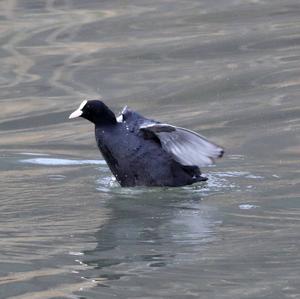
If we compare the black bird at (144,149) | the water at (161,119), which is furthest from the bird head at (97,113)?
the water at (161,119)

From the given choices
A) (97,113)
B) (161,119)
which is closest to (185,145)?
(97,113)

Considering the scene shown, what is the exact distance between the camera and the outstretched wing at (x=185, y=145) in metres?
8.03

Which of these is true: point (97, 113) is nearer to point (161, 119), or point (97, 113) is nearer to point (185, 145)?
point (185, 145)

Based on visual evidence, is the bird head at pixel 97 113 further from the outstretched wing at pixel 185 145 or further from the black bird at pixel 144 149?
the outstretched wing at pixel 185 145

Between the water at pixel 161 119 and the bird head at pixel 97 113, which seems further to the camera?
the bird head at pixel 97 113

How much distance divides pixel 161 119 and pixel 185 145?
251cm

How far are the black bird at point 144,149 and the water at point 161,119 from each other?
0.13 metres

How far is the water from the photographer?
6.20 meters

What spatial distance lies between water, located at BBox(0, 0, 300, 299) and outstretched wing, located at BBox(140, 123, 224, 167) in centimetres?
25

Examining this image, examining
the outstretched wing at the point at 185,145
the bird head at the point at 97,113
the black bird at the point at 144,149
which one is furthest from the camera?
the bird head at the point at 97,113

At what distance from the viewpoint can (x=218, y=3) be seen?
15289mm

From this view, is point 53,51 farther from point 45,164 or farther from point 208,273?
point 208,273

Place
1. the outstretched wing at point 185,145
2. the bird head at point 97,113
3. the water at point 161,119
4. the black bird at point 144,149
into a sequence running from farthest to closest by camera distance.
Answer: the bird head at point 97,113 → the black bird at point 144,149 → the outstretched wing at point 185,145 → the water at point 161,119

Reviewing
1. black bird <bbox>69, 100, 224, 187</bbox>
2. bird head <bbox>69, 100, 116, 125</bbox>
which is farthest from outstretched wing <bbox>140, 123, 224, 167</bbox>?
bird head <bbox>69, 100, 116, 125</bbox>
